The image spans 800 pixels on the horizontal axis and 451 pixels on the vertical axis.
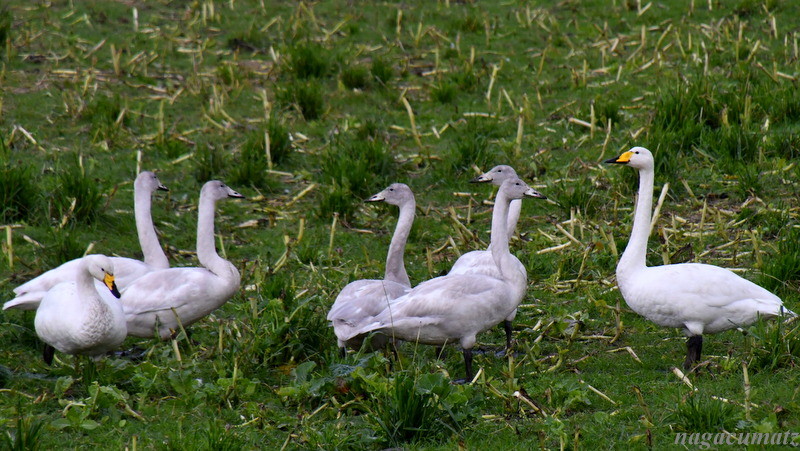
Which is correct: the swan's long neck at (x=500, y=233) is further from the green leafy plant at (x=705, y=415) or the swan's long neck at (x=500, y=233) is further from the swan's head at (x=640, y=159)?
the green leafy plant at (x=705, y=415)

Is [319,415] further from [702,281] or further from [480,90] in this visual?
[480,90]

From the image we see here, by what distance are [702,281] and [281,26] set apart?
8111mm

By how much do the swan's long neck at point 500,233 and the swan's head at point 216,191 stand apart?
2.01 meters

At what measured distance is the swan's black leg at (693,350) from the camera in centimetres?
622

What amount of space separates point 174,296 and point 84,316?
0.80m

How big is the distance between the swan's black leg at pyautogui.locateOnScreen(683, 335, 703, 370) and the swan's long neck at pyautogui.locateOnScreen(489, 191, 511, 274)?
1292 mm

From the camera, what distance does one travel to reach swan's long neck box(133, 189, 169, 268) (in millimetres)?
7727

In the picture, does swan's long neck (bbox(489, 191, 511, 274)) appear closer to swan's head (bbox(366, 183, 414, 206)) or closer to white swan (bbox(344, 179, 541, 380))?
white swan (bbox(344, 179, 541, 380))

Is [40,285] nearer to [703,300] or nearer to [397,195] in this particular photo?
[397,195]

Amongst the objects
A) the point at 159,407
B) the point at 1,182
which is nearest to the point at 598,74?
the point at 1,182

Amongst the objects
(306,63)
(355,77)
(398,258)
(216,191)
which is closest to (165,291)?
(216,191)

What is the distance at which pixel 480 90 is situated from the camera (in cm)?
1141

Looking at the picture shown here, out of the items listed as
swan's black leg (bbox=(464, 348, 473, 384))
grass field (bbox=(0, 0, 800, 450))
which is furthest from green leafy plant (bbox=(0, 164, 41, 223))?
swan's black leg (bbox=(464, 348, 473, 384))

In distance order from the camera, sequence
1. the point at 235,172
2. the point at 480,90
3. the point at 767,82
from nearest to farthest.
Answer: the point at 235,172
the point at 767,82
the point at 480,90
